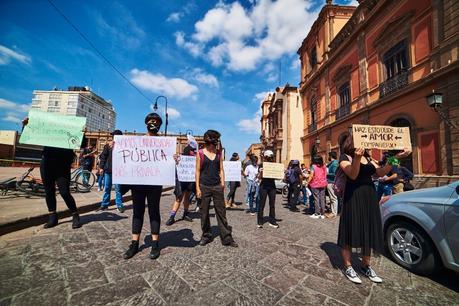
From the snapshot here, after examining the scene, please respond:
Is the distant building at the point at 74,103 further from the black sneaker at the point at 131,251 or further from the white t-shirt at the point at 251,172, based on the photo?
the black sneaker at the point at 131,251

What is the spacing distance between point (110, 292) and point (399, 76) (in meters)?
14.7

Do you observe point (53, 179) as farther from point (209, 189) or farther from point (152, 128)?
point (209, 189)

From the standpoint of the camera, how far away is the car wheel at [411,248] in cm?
253

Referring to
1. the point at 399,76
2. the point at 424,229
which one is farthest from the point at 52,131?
the point at 399,76

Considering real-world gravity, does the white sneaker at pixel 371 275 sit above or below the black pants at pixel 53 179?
below

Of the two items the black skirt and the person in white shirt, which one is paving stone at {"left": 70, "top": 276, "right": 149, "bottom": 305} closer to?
the black skirt

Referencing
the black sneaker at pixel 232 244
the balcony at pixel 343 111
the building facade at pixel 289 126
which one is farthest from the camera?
the building facade at pixel 289 126

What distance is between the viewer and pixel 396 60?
11.8 metres

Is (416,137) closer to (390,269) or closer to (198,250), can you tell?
(390,269)

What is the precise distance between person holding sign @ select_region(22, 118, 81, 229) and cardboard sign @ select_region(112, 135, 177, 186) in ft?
5.35

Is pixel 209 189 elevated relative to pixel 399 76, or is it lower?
lower

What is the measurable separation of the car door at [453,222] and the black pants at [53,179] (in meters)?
5.45

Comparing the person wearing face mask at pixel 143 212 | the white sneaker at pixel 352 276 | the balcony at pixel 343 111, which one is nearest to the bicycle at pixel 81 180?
the person wearing face mask at pixel 143 212

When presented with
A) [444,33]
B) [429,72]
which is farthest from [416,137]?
[444,33]
